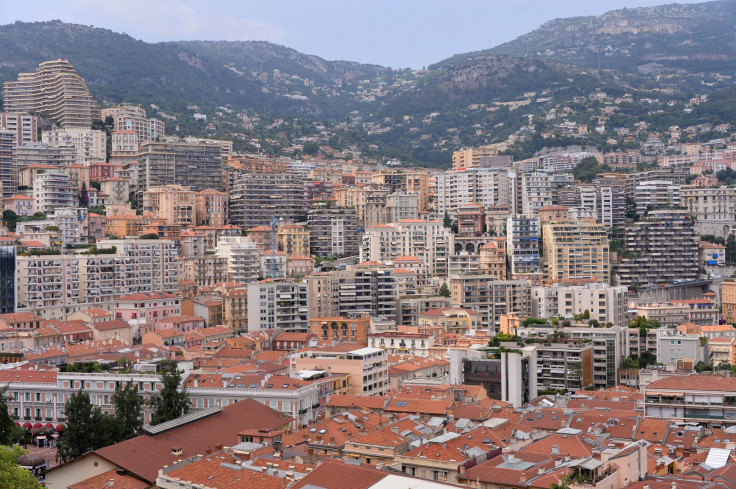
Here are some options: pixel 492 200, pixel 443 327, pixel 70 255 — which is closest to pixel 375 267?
pixel 443 327

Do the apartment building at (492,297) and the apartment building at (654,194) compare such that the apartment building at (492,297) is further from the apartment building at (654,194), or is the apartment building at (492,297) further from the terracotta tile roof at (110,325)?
the apartment building at (654,194)

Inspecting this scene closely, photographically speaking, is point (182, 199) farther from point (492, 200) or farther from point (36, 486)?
point (36, 486)

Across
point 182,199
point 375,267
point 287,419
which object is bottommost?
point 287,419

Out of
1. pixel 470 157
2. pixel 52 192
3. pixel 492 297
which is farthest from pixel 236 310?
pixel 470 157

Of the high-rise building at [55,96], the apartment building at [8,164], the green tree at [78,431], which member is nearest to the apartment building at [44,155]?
the apartment building at [8,164]

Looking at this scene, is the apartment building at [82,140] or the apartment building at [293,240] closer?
the apartment building at [293,240]

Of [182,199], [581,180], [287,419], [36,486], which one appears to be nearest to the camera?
[36,486]

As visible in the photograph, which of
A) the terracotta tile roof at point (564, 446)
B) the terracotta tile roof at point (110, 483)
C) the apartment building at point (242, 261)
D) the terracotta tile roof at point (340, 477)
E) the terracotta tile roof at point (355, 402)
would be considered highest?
the apartment building at point (242, 261)

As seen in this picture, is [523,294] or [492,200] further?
[492,200]
